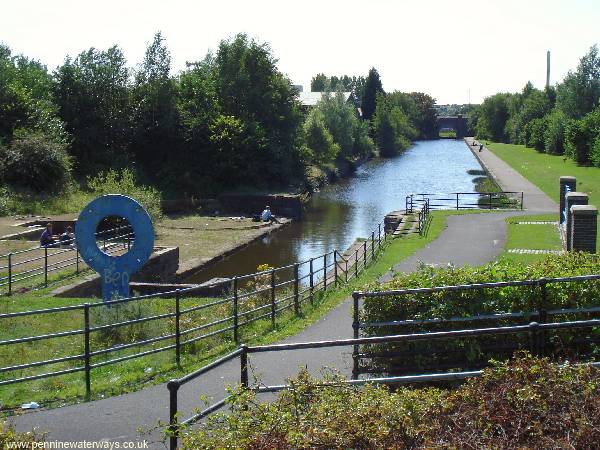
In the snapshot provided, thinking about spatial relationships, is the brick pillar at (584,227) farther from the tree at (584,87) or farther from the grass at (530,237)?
the tree at (584,87)

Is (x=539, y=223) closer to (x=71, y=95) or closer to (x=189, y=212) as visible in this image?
(x=189, y=212)

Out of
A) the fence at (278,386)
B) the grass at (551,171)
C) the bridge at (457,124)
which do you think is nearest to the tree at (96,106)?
the grass at (551,171)

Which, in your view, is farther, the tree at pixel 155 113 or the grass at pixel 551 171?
the tree at pixel 155 113

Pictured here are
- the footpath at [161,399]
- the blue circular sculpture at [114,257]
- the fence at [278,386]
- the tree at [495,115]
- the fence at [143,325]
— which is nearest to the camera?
the fence at [278,386]

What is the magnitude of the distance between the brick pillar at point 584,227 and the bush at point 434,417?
45.9ft

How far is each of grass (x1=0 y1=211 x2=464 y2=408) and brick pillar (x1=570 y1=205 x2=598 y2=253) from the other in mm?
5481

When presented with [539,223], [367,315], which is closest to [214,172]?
[539,223]

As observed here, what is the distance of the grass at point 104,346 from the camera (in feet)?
29.6

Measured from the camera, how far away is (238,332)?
11.9 metres

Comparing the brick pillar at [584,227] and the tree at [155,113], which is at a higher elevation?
the tree at [155,113]

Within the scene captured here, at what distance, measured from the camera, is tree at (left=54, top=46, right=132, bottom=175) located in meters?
47.6

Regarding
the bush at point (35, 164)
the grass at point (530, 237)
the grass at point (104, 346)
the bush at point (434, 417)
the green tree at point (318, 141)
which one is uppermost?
the green tree at point (318, 141)

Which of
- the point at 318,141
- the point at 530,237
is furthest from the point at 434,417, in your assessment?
the point at 318,141

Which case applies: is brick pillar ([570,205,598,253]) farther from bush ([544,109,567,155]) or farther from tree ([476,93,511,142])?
tree ([476,93,511,142])
